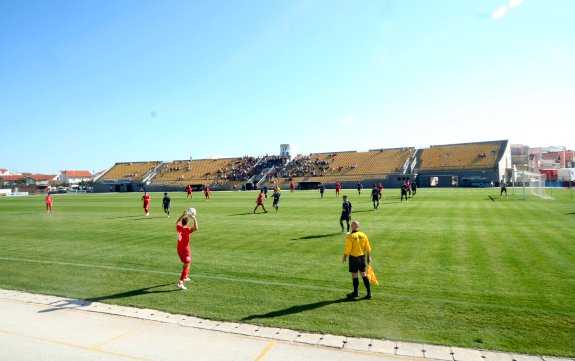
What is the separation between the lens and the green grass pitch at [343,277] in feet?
21.2

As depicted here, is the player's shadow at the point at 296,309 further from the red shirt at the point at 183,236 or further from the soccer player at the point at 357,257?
the red shirt at the point at 183,236

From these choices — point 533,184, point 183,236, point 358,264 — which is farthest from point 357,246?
point 533,184

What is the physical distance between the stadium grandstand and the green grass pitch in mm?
43915

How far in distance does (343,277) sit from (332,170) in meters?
61.9

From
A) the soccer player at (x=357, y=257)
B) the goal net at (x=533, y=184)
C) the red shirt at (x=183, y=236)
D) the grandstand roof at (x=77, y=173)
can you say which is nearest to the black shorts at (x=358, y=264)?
the soccer player at (x=357, y=257)

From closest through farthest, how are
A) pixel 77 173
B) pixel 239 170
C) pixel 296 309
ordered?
pixel 296 309, pixel 239 170, pixel 77 173

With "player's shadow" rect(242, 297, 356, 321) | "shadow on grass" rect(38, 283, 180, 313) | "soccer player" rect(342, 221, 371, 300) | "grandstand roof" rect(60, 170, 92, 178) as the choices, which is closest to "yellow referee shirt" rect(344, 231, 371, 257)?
"soccer player" rect(342, 221, 371, 300)

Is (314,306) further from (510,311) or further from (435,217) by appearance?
(435,217)

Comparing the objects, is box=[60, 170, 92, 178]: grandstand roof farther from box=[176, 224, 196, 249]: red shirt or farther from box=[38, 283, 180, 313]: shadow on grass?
box=[176, 224, 196, 249]: red shirt

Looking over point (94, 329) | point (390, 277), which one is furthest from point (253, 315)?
point (390, 277)

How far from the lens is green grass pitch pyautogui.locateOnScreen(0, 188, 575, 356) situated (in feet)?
21.2

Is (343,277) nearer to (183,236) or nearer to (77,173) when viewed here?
(183,236)

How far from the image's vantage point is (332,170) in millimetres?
70625

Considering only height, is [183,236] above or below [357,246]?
above
